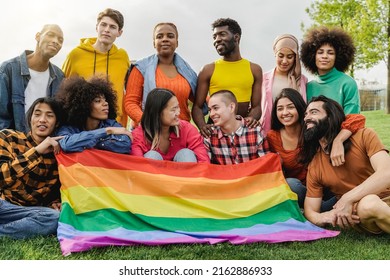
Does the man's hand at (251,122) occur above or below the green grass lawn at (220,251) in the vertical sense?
above

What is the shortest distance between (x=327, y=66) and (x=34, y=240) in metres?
4.18

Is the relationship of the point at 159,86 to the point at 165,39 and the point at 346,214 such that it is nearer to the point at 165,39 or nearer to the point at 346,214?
the point at 165,39

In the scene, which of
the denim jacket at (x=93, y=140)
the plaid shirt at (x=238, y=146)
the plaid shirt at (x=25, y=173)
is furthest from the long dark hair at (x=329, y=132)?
the plaid shirt at (x=25, y=173)

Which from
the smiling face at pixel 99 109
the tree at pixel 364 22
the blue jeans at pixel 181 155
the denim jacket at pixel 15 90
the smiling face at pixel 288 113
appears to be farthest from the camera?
the tree at pixel 364 22

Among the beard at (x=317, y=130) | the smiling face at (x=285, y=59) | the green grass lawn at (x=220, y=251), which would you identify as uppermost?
the smiling face at (x=285, y=59)

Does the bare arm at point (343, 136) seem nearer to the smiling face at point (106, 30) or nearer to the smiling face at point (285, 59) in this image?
the smiling face at point (285, 59)

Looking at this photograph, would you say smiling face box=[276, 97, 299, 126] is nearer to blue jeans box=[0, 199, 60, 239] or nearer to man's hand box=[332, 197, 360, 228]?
man's hand box=[332, 197, 360, 228]

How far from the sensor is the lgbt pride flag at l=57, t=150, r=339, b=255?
4.40 m

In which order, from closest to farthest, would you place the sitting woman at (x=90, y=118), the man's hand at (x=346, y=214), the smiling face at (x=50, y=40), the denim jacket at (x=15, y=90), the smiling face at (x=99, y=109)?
the man's hand at (x=346, y=214)
the sitting woman at (x=90, y=118)
the smiling face at (x=99, y=109)
the denim jacket at (x=15, y=90)
the smiling face at (x=50, y=40)

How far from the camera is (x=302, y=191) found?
5.43m

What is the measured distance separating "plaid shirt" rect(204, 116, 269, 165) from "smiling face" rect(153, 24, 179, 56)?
1.38 metres

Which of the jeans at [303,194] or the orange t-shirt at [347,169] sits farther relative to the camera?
the jeans at [303,194]

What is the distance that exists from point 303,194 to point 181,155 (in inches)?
58.6

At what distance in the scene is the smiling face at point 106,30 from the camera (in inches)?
250
